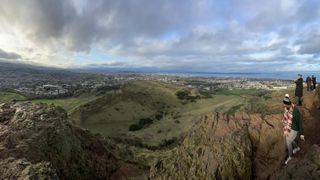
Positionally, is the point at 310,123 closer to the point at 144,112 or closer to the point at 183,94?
the point at 144,112

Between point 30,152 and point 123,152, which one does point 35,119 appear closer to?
point 30,152

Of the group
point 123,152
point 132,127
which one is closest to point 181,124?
point 132,127

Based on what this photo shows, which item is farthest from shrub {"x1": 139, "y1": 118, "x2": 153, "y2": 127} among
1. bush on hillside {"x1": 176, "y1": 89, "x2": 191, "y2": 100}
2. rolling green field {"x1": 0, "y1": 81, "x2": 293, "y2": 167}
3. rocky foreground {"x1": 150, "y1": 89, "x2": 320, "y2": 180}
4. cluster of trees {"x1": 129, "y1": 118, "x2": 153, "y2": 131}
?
rocky foreground {"x1": 150, "y1": 89, "x2": 320, "y2": 180}

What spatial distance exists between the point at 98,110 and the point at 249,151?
321ft

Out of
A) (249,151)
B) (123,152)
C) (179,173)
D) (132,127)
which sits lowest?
(132,127)

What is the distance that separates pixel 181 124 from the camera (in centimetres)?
10962

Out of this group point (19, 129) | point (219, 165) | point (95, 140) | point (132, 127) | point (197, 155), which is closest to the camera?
point (219, 165)

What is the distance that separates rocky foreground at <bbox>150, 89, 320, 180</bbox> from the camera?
755 inches

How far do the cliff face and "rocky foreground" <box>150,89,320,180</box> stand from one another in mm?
6056

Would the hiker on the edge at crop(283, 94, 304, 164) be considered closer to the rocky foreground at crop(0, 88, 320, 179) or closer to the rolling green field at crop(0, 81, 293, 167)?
the rocky foreground at crop(0, 88, 320, 179)

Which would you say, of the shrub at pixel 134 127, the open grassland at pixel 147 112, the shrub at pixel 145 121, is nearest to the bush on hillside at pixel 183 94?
the open grassland at pixel 147 112

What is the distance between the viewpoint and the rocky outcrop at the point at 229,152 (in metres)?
19.3

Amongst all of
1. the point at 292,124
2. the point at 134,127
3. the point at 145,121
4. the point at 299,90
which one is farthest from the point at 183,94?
the point at 292,124

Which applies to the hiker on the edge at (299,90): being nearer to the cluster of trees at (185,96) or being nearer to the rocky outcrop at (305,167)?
the rocky outcrop at (305,167)
